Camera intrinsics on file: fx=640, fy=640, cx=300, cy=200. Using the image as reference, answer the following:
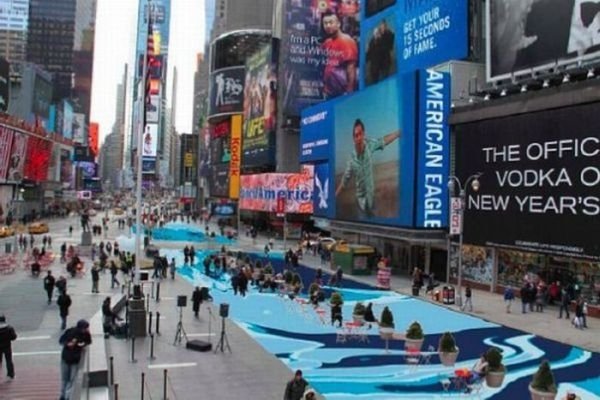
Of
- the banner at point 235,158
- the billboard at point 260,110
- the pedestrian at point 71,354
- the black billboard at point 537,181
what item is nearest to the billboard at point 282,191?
the billboard at point 260,110

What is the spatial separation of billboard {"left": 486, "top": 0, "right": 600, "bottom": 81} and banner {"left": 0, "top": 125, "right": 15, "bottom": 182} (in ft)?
202

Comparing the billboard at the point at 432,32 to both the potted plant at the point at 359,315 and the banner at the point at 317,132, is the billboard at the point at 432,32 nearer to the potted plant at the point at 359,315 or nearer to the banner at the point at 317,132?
the banner at the point at 317,132

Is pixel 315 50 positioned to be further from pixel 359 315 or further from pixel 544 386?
pixel 544 386

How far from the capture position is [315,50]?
93438mm

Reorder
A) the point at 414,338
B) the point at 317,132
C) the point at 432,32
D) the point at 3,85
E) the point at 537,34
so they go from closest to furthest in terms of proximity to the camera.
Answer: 1. the point at 414,338
2. the point at 537,34
3. the point at 432,32
4. the point at 317,132
5. the point at 3,85

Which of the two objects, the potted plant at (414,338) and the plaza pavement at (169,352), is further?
the potted plant at (414,338)

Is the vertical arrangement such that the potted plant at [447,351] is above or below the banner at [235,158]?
below

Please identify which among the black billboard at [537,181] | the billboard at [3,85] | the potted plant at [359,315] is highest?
the billboard at [3,85]

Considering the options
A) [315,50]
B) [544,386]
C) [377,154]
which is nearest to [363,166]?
[377,154]

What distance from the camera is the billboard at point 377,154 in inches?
1843

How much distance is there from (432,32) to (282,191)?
125ft

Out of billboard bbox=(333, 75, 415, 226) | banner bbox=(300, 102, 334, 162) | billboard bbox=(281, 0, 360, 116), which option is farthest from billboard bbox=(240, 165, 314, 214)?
billboard bbox=(333, 75, 415, 226)

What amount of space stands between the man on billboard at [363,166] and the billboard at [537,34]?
1122 centimetres

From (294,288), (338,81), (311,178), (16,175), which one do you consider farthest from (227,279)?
(16,175)
